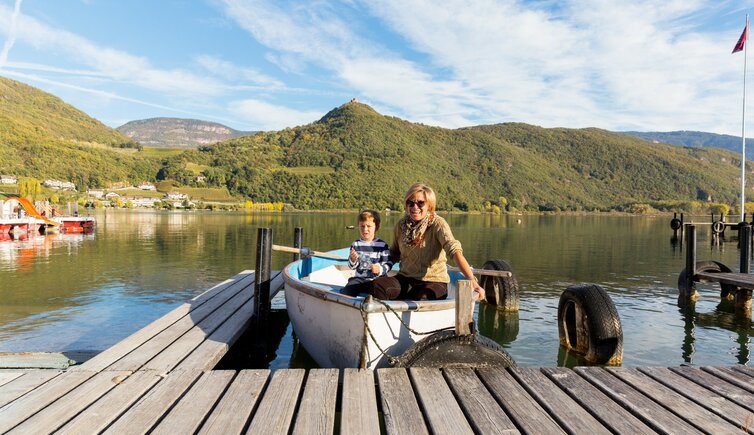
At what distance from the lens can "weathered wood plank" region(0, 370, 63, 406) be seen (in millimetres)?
3980

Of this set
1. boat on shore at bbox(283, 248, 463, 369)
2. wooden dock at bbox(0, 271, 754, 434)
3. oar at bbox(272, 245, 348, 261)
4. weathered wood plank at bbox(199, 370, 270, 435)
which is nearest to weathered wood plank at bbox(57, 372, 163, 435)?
wooden dock at bbox(0, 271, 754, 434)

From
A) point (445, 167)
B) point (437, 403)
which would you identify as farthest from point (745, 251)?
point (445, 167)

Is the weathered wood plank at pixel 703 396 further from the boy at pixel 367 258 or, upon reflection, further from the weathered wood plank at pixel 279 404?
the weathered wood plank at pixel 279 404

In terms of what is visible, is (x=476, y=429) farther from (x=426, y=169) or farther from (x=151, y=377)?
(x=426, y=169)

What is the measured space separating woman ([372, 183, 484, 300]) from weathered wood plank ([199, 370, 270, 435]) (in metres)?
1.74

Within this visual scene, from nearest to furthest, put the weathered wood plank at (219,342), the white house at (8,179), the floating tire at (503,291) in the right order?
the weathered wood plank at (219,342) → the floating tire at (503,291) → the white house at (8,179)

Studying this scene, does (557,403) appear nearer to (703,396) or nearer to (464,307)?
(464,307)

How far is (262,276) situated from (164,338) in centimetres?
212

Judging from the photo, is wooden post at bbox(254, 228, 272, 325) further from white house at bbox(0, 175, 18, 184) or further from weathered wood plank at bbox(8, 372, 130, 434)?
white house at bbox(0, 175, 18, 184)

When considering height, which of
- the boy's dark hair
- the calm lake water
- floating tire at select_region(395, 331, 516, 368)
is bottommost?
the calm lake water

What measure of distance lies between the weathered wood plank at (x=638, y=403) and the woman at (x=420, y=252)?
1680 millimetres

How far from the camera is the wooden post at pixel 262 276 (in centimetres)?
766

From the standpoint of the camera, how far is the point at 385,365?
5.00 m

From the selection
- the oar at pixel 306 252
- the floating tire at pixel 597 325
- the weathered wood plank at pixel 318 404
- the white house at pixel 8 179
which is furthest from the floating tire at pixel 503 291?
the white house at pixel 8 179
